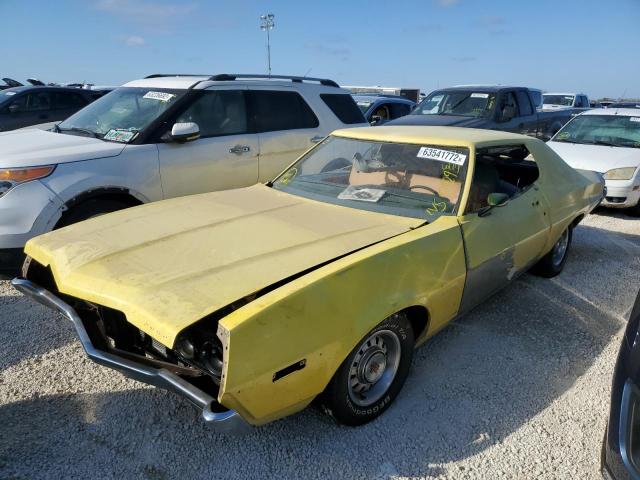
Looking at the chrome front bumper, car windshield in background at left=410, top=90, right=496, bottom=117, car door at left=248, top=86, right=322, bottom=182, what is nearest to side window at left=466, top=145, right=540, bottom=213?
the chrome front bumper

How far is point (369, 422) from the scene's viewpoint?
2.55 m

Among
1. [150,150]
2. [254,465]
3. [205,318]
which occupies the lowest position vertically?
[254,465]

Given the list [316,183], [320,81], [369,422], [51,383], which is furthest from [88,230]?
[320,81]

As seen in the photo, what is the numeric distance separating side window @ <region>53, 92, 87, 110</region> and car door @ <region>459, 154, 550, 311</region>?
29.3ft

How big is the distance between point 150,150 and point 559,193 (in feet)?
12.0

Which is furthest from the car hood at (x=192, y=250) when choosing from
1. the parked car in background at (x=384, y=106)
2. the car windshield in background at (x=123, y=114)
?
the parked car in background at (x=384, y=106)

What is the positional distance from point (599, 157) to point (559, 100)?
13.3m

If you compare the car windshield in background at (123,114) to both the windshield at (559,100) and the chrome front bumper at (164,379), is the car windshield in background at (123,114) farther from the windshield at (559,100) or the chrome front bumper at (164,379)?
the windshield at (559,100)

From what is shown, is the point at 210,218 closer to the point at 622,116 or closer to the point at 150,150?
the point at 150,150

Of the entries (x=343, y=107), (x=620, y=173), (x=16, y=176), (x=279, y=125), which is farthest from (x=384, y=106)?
(x=16, y=176)

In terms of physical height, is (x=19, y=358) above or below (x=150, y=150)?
below

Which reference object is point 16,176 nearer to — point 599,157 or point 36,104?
point 36,104

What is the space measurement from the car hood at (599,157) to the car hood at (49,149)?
6341 millimetres

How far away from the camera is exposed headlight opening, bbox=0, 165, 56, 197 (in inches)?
145
